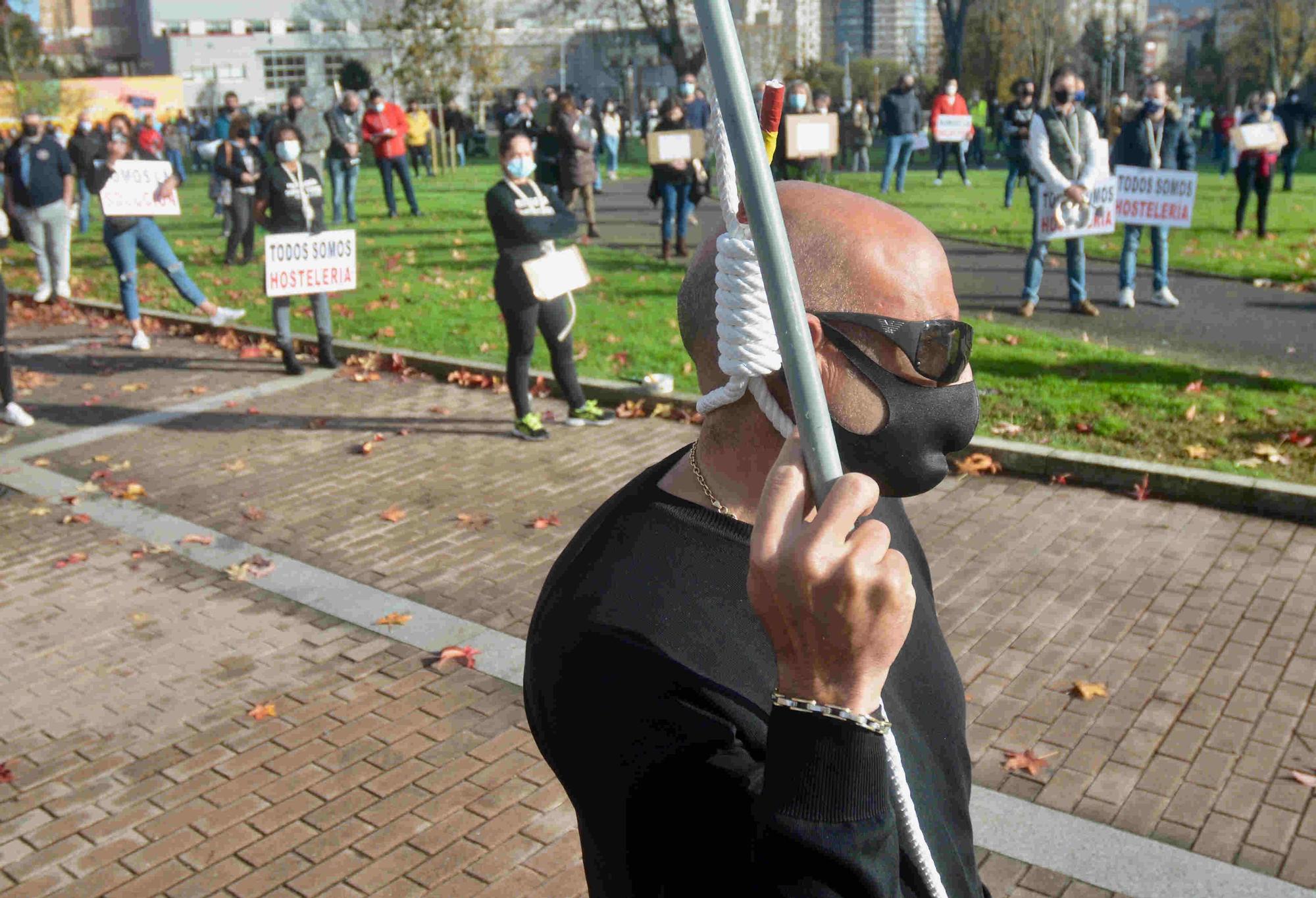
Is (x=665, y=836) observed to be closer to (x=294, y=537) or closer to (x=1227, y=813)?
(x=1227, y=813)

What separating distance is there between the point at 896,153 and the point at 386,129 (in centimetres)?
877

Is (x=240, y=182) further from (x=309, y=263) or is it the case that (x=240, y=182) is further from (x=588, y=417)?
(x=588, y=417)

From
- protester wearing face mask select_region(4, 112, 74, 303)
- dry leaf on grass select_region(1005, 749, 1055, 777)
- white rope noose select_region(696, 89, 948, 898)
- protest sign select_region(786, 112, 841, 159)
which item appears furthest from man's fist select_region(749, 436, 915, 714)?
protester wearing face mask select_region(4, 112, 74, 303)

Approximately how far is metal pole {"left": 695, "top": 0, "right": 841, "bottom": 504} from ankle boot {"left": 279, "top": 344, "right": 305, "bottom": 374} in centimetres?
1047

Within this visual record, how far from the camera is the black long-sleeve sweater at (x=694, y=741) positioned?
1.35 meters

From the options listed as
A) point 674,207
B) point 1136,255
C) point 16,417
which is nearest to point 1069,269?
point 1136,255

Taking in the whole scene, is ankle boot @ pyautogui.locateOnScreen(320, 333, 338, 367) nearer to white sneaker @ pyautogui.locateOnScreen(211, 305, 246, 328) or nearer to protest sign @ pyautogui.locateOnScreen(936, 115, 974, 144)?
white sneaker @ pyautogui.locateOnScreen(211, 305, 246, 328)

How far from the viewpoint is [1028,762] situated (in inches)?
175

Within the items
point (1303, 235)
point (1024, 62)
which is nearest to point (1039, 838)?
point (1303, 235)

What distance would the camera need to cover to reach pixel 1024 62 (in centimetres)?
4969

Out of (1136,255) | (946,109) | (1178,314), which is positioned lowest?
(1178,314)

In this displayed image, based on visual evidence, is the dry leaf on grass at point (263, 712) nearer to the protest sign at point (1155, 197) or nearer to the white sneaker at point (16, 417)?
the white sneaker at point (16, 417)

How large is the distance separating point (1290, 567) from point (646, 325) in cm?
676

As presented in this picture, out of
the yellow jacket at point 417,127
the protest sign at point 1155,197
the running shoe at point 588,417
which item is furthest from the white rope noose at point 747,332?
the yellow jacket at point 417,127
